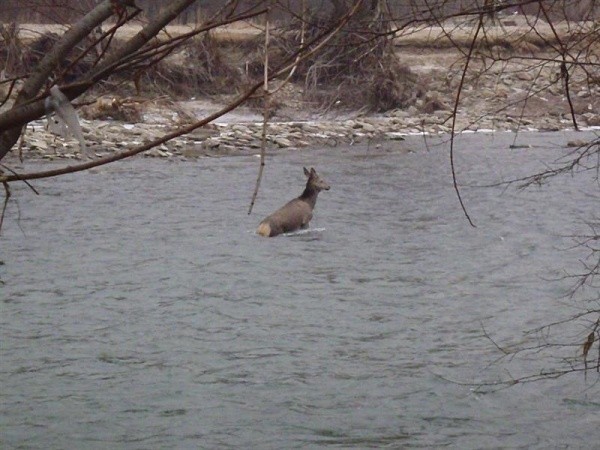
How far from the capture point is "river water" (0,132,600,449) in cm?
812

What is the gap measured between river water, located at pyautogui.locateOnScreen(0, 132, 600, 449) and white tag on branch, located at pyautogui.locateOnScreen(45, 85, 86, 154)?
169 centimetres

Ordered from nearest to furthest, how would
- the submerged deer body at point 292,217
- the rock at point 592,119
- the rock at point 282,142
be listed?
1. the submerged deer body at point 292,217
2. the rock at point 282,142
3. the rock at point 592,119

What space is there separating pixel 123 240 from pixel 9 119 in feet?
39.1

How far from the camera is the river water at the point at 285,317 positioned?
8.12m

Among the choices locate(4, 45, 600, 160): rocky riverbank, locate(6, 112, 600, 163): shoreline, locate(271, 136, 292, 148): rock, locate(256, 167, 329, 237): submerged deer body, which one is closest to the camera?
locate(256, 167, 329, 237): submerged deer body

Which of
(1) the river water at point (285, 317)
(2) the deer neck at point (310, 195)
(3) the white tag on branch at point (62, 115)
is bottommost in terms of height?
(1) the river water at point (285, 317)

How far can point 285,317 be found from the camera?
36.1ft

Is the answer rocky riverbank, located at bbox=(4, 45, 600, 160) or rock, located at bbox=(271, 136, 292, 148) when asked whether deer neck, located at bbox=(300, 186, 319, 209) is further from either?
rock, located at bbox=(271, 136, 292, 148)

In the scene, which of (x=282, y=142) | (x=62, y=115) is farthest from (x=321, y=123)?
(x=62, y=115)

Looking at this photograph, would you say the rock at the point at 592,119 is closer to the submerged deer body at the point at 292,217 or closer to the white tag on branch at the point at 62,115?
the submerged deer body at the point at 292,217

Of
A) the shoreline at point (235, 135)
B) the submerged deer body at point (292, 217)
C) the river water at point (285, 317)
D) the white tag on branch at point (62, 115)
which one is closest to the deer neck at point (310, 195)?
the submerged deer body at point (292, 217)

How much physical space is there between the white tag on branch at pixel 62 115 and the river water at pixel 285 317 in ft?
5.53

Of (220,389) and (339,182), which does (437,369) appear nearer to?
(220,389)

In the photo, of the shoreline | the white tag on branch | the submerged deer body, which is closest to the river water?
the submerged deer body
